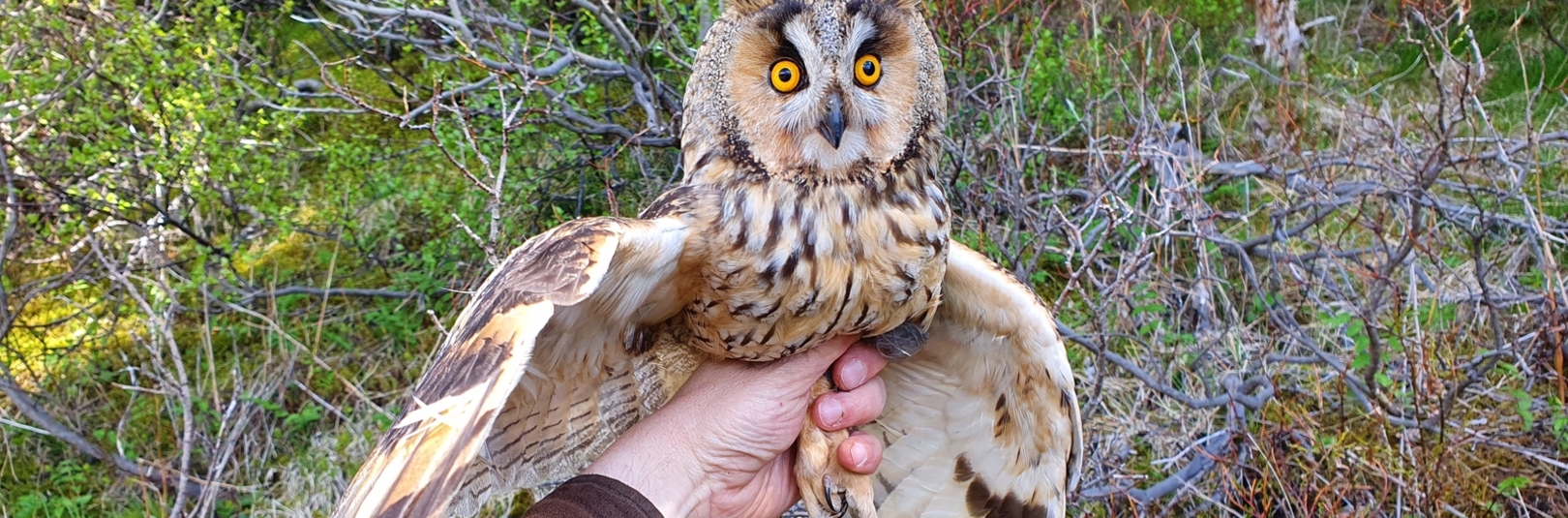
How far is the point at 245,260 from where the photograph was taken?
3453mm

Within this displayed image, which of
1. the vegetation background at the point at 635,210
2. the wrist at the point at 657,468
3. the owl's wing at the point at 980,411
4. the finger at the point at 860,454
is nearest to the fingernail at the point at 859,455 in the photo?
the finger at the point at 860,454

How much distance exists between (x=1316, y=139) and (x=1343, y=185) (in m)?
1.00

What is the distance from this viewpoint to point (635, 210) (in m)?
4.00

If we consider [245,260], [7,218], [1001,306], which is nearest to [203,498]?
[245,260]

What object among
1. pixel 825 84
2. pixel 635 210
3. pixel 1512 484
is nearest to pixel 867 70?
pixel 825 84

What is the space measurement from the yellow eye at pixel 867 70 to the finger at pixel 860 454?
960 millimetres

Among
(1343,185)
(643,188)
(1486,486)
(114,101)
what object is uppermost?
(114,101)

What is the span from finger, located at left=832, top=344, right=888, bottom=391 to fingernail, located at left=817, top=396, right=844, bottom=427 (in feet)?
0.23

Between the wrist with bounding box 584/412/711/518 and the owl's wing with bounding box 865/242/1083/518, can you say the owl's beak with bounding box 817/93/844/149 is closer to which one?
the owl's wing with bounding box 865/242/1083/518

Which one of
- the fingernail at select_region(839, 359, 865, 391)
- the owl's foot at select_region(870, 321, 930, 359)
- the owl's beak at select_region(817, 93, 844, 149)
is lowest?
the fingernail at select_region(839, 359, 865, 391)

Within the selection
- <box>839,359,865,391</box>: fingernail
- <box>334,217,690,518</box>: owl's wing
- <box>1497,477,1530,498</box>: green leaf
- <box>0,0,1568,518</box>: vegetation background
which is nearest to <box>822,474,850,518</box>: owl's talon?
<box>839,359,865,391</box>: fingernail

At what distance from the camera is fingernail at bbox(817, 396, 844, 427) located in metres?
2.26

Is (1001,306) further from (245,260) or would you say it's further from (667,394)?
(245,260)

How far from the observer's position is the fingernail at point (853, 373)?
220cm
